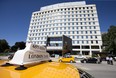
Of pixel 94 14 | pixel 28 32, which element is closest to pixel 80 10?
pixel 94 14

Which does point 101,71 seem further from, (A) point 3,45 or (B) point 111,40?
(A) point 3,45

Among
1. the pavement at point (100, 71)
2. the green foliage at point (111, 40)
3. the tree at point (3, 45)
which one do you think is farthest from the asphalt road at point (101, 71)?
the tree at point (3, 45)

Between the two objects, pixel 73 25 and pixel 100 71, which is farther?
pixel 73 25

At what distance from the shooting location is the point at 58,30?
6956 centimetres

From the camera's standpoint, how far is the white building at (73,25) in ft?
213

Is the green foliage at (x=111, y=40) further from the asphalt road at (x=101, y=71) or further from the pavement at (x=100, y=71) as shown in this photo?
the asphalt road at (x=101, y=71)

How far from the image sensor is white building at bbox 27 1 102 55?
65.0 meters

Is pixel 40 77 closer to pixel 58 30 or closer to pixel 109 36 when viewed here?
pixel 109 36

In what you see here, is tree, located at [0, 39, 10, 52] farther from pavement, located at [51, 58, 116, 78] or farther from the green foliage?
pavement, located at [51, 58, 116, 78]

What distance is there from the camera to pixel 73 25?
69.1 metres

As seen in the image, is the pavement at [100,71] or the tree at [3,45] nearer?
the pavement at [100,71]

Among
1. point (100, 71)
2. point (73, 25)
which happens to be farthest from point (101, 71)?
point (73, 25)

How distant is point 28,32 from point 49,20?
54.8ft

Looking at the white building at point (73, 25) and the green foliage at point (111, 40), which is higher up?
the white building at point (73, 25)
